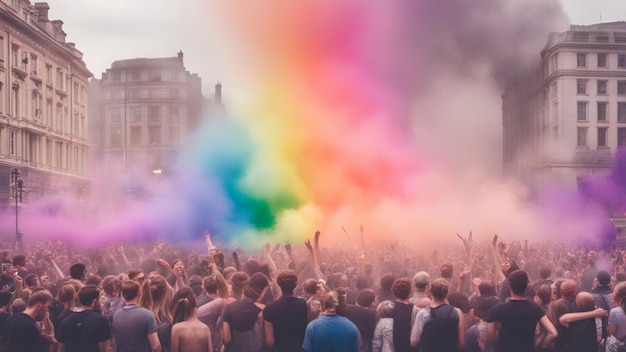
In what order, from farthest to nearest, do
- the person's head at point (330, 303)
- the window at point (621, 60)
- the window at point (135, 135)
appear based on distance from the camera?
the window at point (135, 135)
the window at point (621, 60)
the person's head at point (330, 303)

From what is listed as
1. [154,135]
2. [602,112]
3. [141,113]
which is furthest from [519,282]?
[141,113]

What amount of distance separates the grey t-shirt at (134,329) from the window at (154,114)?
290 ft

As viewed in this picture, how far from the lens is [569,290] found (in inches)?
377

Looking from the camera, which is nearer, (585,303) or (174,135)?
(585,303)

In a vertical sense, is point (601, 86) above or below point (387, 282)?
above

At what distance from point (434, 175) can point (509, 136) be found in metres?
26.4

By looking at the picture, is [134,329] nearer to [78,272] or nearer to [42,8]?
[78,272]

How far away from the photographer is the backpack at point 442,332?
28.3 ft

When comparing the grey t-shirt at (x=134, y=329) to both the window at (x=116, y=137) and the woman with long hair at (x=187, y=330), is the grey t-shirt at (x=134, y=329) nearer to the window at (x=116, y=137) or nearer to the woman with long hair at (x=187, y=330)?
the woman with long hair at (x=187, y=330)

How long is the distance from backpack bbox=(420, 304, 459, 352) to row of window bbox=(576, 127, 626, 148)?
70.3 m

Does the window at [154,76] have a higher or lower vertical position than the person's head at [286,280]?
higher

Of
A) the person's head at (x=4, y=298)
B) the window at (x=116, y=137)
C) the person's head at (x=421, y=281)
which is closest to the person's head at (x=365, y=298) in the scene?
the person's head at (x=421, y=281)

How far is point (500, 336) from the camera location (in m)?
8.66

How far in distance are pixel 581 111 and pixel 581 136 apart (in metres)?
2.45
